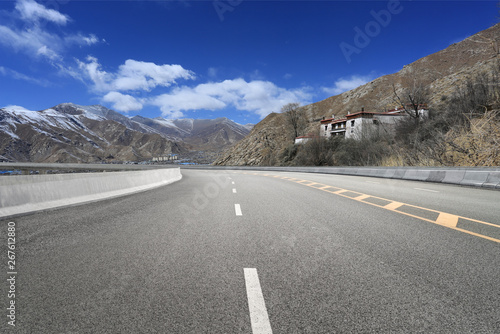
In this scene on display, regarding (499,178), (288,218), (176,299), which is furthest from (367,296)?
(499,178)

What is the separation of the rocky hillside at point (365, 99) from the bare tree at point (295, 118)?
5097 mm

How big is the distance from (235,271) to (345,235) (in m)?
2.44

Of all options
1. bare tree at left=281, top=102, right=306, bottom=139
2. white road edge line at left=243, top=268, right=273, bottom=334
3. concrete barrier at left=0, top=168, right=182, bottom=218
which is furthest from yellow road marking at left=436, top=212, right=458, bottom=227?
bare tree at left=281, top=102, right=306, bottom=139

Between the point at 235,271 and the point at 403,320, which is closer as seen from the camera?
the point at 403,320

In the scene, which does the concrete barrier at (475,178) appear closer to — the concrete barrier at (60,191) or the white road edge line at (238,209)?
the white road edge line at (238,209)

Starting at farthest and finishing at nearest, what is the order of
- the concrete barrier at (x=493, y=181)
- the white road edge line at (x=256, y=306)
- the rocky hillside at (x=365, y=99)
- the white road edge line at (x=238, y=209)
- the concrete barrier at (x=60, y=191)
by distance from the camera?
the rocky hillside at (x=365, y=99) < the concrete barrier at (x=493, y=181) < the white road edge line at (x=238, y=209) < the concrete barrier at (x=60, y=191) < the white road edge line at (x=256, y=306)

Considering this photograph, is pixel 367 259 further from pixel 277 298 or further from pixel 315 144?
pixel 315 144

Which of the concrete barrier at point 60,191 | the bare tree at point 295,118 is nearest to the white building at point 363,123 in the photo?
the bare tree at point 295,118

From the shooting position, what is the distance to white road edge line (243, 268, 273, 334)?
2.26 metres

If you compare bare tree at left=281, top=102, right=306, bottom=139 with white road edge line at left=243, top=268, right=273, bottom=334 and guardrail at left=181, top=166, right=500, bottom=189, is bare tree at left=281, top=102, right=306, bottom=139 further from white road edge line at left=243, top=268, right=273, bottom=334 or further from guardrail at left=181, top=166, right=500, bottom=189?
white road edge line at left=243, top=268, right=273, bottom=334

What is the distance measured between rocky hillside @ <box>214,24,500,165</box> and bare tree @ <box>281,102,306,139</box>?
5097 millimetres

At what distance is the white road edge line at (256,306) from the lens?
2.26m

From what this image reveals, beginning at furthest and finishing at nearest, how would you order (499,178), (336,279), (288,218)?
(499,178) → (288,218) → (336,279)

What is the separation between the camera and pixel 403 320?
7.80 feet
